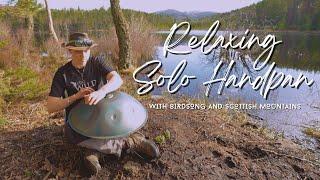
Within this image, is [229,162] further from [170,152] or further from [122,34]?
[122,34]

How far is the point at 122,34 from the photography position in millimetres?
8914

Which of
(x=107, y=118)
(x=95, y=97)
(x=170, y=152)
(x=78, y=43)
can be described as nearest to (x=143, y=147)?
(x=170, y=152)

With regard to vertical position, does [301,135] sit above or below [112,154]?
below

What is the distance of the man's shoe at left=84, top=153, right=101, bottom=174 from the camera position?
3.08 metres

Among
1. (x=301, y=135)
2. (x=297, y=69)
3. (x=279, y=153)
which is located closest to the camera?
(x=279, y=153)

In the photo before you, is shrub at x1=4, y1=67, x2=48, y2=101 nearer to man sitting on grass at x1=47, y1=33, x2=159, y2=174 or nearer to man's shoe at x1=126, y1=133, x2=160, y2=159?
man sitting on grass at x1=47, y1=33, x2=159, y2=174

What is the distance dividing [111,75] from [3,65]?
625 cm

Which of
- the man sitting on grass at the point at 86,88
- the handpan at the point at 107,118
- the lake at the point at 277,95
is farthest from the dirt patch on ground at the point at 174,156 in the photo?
the lake at the point at 277,95

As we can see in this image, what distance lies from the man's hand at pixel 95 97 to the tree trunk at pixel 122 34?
610 cm

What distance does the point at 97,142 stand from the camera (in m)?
3.17

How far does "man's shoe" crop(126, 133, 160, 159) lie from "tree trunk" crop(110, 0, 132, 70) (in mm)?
5915

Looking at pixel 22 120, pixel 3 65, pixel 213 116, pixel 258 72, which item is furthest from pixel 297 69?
pixel 22 120

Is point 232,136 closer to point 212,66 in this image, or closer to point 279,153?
point 279,153

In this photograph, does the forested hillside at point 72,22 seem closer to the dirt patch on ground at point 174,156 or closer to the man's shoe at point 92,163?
the dirt patch on ground at point 174,156
